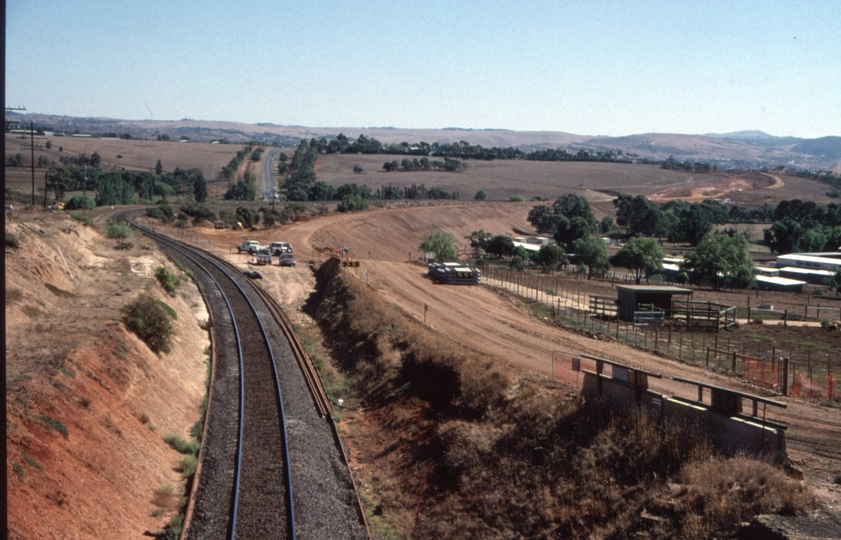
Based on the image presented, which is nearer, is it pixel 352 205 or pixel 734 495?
pixel 734 495

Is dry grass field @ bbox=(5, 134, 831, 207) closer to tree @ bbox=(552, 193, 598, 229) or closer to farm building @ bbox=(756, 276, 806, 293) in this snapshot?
tree @ bbox=(552, 193, 598, 229)

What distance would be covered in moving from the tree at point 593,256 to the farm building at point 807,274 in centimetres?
1848

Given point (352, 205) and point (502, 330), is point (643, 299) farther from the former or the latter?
point (352, 205)

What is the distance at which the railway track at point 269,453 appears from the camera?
1342cm

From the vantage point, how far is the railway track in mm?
13422

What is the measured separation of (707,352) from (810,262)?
58122mm

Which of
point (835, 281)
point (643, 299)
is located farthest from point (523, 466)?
point (835, 281)

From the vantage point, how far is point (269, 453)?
16.5 m

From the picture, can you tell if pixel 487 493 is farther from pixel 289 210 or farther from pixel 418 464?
pixel 289 210

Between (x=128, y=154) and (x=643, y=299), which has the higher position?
(x=128, y=154)

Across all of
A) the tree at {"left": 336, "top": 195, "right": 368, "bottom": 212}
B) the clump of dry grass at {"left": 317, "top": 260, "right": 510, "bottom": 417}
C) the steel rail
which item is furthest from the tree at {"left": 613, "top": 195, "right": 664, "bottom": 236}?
the clump of dry grass at {"left": 317, "top": 260, "right": 510, "bottom": 417}

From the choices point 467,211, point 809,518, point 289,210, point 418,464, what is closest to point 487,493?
point 418,464

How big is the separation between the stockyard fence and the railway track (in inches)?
254

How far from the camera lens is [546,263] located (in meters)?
→ 70.1
